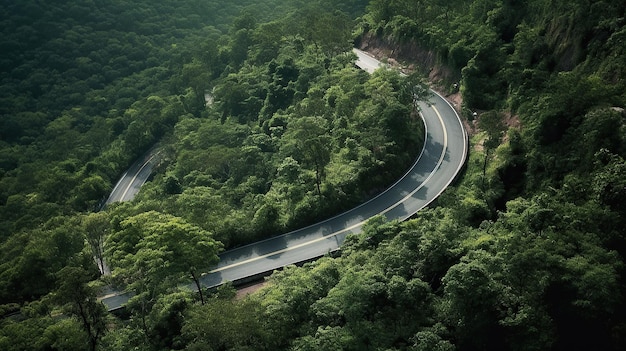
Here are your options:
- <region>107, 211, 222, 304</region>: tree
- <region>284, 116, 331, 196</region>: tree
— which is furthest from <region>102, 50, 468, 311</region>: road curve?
<region>107, 211, 222, 304</region>: tree

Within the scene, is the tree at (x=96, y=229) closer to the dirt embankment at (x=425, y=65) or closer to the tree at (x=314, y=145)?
the tree at (x=314, y=145)

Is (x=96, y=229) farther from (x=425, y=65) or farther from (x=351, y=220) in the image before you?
(x=425, y=65)

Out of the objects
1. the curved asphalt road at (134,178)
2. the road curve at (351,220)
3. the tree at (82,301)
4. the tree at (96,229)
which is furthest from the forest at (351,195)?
the curved asphalt road at (134,178)

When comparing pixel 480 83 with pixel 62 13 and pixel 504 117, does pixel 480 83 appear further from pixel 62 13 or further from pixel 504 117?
pixel 62 13

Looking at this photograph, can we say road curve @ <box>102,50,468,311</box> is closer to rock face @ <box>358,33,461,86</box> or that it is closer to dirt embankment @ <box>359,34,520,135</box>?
dirt embankment @ <box>359,34,520,135</box>

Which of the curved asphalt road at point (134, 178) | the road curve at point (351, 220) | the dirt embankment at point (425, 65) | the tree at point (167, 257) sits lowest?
the curved asphalt road at point (134, 178)
